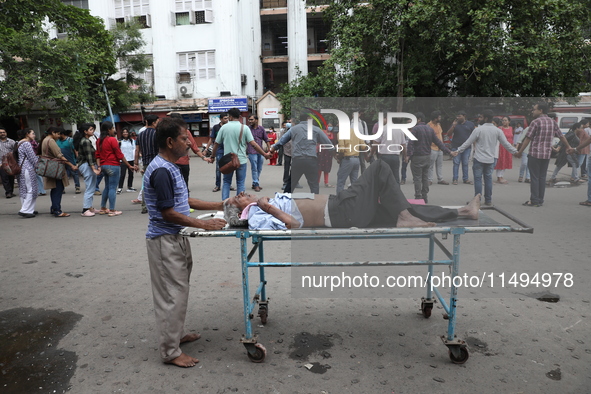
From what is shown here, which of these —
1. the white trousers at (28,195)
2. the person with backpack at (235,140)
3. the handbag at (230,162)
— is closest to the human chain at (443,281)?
the handbag at (230,162)

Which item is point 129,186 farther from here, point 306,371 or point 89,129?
point 306,371

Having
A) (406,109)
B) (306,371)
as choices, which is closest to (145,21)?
(406,109)

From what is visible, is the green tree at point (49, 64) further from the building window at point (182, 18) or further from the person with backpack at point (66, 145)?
the building window at point (182, 18)

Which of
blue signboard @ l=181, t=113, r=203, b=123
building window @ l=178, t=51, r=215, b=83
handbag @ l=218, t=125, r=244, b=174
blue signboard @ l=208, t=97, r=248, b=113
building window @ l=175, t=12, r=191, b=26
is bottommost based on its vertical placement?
handbag @ l=218, t=125, r=244, b=174

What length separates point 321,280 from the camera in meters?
4.48

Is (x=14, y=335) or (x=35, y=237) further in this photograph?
(x=35, y=237)

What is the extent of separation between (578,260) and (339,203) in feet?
10.6

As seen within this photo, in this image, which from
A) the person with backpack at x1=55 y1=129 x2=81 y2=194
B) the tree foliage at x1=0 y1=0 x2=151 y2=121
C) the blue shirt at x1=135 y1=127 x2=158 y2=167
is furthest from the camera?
the tree foliage at x1=0 y1=0 x2=151 y2=121

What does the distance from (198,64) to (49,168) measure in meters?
19.1

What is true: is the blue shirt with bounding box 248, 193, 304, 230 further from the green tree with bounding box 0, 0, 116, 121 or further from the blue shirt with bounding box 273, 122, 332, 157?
the green tree with bounding box 0, 0, 116, 121

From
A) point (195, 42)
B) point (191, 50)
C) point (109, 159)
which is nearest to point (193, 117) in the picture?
point (191, 50)

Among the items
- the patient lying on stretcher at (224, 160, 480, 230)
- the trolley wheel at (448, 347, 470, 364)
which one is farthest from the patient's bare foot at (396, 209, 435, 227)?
the trolley wheel at (448, 347, 470, 364)

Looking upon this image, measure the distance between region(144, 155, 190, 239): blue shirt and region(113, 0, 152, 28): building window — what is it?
990 inches

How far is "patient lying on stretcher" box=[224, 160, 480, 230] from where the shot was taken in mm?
3318
